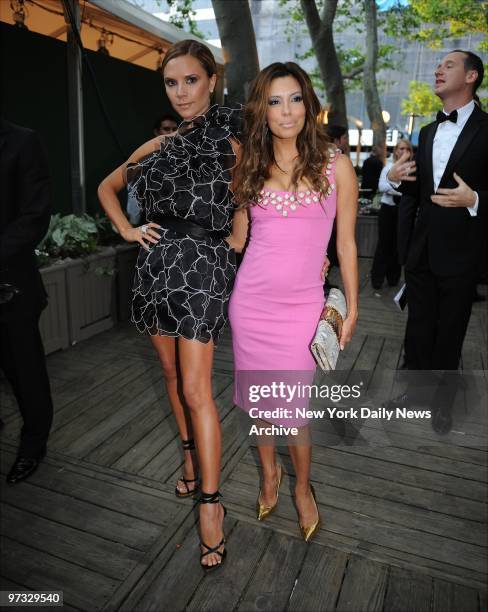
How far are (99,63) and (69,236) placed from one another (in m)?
3.07

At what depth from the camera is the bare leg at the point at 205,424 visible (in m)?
2.13

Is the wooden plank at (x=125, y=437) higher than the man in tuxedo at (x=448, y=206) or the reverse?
the reverse

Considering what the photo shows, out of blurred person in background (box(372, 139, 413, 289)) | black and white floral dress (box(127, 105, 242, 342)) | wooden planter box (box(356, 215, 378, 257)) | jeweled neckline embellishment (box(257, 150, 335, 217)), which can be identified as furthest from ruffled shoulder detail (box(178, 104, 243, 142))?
wooden planter box (box(356, 215, 378, 257))

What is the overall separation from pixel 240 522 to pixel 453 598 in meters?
0.97

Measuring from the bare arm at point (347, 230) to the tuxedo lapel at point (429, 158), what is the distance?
1.42m

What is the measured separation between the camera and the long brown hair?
6.48 feet

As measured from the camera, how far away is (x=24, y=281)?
2.60 metres

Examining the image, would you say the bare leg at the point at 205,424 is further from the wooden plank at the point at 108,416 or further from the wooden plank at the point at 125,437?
the wooden plank at the point at 108,416

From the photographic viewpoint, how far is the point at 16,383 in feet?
9.06

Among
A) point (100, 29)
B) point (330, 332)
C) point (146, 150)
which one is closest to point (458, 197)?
point (330, 332)

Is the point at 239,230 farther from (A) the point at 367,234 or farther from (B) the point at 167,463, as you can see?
(A) the point at 367,234

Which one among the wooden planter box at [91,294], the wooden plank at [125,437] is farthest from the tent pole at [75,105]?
the wooden plank at [125,437]

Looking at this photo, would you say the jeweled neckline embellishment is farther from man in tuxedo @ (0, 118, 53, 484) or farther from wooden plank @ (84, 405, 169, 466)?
wooden plank @ (84, 405, 169, 466)

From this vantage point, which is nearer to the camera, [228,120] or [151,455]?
[228,120]
